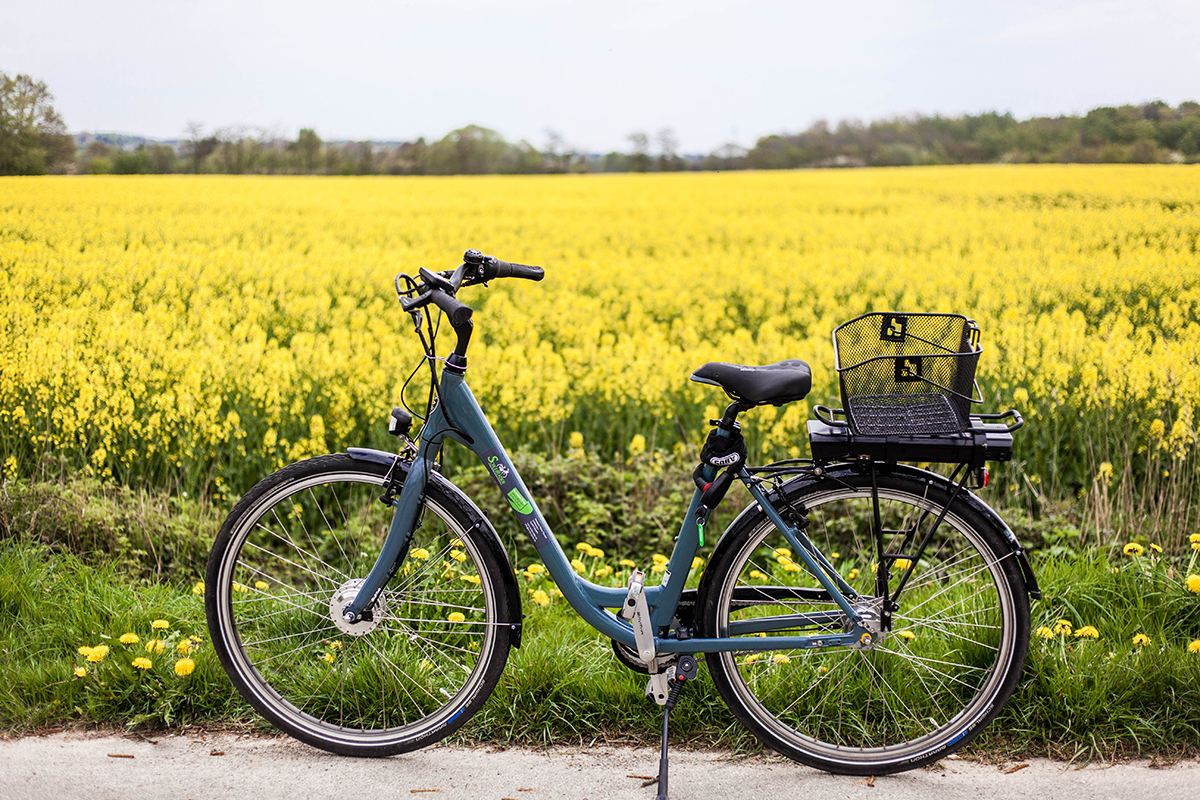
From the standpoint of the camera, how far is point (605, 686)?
2809 mm

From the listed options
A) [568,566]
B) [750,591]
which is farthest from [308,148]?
[750,591]

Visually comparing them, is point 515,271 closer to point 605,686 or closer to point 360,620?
point 360,620

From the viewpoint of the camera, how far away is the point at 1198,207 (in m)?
5.34

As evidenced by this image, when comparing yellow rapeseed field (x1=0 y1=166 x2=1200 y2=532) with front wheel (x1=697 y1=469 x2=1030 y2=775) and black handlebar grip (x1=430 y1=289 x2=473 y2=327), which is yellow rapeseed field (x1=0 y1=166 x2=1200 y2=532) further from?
black handlebar grip (x1=430 y1=289 x2=473 y2=327)

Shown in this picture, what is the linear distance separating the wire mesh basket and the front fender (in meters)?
1.14

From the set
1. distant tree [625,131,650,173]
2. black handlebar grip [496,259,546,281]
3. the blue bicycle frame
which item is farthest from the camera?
distant tree [625,131,650,173]

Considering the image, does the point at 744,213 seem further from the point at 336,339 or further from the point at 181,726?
the point at 181,726

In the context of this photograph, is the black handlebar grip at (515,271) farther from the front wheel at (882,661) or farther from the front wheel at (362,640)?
the front wheel at (882,661)

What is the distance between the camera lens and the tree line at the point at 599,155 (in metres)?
4.74

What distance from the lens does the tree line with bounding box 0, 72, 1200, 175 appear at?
15.5 feet

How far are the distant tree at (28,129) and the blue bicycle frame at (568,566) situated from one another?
3745 mm

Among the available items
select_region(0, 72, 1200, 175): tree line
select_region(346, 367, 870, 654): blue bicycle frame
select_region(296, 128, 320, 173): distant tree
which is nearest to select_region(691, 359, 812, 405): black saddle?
select_region(346, 367, 870, 654): blue bicycle frame

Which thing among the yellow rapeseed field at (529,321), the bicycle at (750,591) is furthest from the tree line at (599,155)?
the bicycle at (750,591)

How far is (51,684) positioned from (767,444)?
3.43 m
